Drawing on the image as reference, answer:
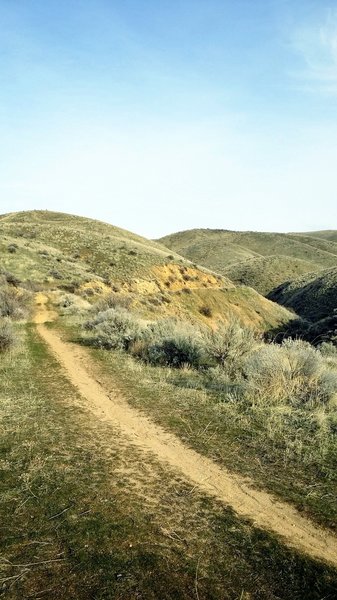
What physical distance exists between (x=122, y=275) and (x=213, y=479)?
48.0 meters

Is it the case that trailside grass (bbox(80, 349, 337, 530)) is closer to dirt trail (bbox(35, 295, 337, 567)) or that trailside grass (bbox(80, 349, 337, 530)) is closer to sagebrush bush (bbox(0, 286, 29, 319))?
dirt trail (bbox(35, 295, 337, 567))

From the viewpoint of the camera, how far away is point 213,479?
5.77 m

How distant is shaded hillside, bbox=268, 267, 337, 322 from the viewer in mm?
71062

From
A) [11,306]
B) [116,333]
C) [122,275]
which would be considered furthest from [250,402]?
[122,275]

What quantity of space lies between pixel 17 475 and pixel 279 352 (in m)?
7.17

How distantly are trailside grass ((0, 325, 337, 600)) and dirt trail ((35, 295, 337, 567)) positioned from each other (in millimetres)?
217

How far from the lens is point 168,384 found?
10.8 m

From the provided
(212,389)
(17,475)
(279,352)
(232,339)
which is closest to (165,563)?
(17,475)

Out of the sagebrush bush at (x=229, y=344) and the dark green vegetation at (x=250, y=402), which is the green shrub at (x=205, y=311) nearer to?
the dark green vegetation at (x=250, y=402)

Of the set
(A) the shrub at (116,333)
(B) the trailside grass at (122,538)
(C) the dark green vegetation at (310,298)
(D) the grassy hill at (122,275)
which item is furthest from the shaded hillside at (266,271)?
(B) the trailside grass at (122,538)

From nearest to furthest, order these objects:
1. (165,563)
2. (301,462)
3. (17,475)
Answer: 1. (165,563)
2. (17,475)
3. (301,462)

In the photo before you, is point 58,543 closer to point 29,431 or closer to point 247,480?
point 247,480

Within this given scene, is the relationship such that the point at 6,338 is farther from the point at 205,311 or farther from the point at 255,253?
the point at 255,253

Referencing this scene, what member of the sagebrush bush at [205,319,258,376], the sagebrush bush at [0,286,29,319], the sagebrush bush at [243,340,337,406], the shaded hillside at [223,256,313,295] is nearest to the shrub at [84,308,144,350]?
the sagebrush bush at [205,319,258,376]
